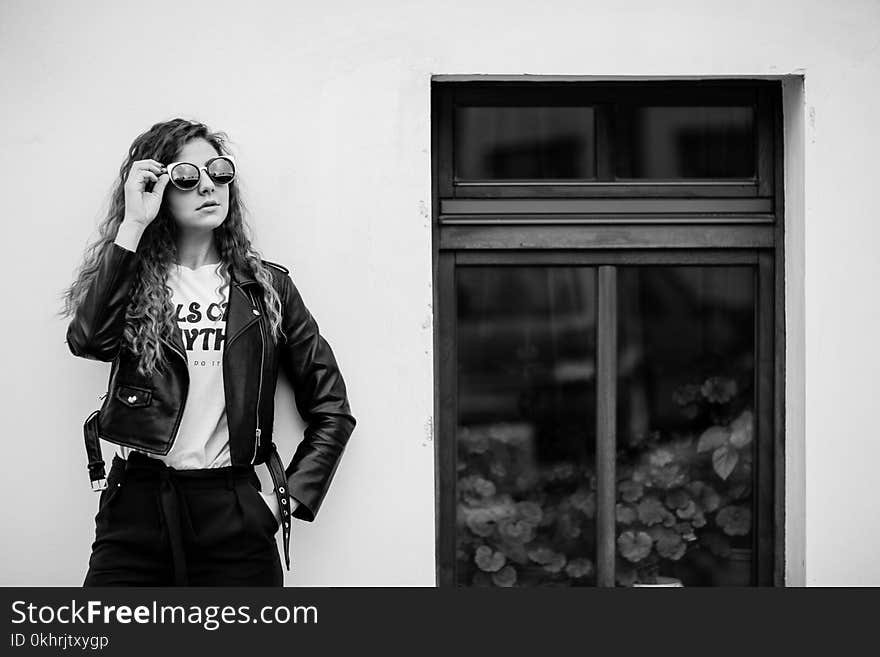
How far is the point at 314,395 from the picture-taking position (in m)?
3.78

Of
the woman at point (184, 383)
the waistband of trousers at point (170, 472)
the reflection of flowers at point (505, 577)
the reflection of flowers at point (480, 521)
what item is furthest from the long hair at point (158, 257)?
the reflection of flowers at point (505, 577)

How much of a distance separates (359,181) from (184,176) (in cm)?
65

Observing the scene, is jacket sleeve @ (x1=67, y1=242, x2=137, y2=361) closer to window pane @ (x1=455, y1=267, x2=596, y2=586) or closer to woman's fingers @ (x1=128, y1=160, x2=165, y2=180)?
woman's fingers @ (x1=128, y1=160, x2=165, y2=180)

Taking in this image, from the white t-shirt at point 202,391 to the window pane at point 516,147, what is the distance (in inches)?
44.4

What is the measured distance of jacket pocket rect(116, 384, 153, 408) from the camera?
3457mm

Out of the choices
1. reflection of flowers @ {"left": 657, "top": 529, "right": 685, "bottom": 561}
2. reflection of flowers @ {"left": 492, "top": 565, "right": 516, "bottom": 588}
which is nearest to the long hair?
reflection of flowers @ {"left": 492, "top": 565, "right": 516, "bottom": 588}

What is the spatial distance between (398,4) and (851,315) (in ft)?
6.35

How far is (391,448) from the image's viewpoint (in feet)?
13.0

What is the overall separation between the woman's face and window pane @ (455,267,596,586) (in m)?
0.96

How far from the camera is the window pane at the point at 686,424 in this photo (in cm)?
420

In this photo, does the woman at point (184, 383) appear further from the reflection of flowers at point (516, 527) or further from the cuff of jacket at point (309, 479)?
the reflection of flowers at point (516, 527)

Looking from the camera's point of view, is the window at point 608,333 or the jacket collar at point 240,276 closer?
the jacket collar at point 240,276

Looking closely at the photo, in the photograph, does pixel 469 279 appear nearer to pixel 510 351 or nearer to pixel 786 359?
pixel 510 351

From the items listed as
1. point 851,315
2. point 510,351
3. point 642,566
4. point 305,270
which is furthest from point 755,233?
point 305,270
